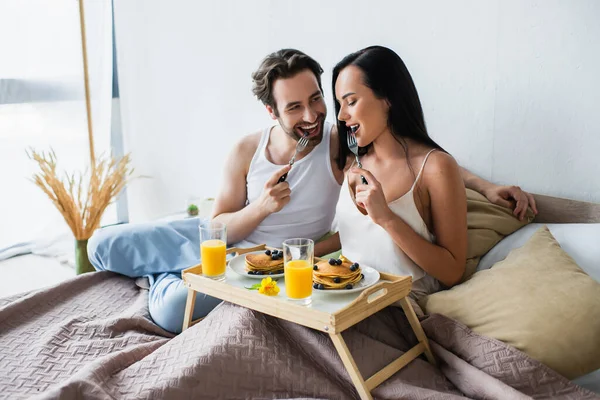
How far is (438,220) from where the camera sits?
168 cm

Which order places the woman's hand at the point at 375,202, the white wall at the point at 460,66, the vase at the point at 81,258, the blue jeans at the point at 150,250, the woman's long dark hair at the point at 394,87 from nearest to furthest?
the woman's hand at the point at 375,202, the woman's long dark hair at the point at 394,87, the white wall at the point at 460,66, the blue jeans at the point at 150,250, the vase at the point at 81,258

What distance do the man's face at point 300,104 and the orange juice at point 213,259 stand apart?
0.54 meters

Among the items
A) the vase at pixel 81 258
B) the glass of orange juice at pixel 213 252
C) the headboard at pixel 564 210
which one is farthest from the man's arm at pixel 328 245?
the vase at pixel 81 258

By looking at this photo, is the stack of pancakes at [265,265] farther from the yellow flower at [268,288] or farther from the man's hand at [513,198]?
the man's hand at [513,198]

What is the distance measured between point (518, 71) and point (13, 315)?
183 centimetres

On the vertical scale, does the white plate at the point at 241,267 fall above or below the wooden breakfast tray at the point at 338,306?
above

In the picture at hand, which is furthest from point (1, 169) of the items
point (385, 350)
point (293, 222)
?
point (385, 350)

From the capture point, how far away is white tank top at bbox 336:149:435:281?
1.68 meters

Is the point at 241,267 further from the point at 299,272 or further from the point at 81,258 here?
the point at 81,258

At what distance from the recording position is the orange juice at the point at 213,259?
1635 millimetres

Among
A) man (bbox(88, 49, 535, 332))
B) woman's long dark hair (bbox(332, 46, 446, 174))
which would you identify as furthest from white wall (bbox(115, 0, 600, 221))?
woman's long dark hair (bbox(332, 46, 446, 174))

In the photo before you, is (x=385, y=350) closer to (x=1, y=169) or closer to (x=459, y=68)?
(x=459, y=68)

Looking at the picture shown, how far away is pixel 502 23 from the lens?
6.28ft

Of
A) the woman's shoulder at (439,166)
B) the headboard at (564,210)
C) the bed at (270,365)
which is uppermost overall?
the woman's shoulder at (439,166)
